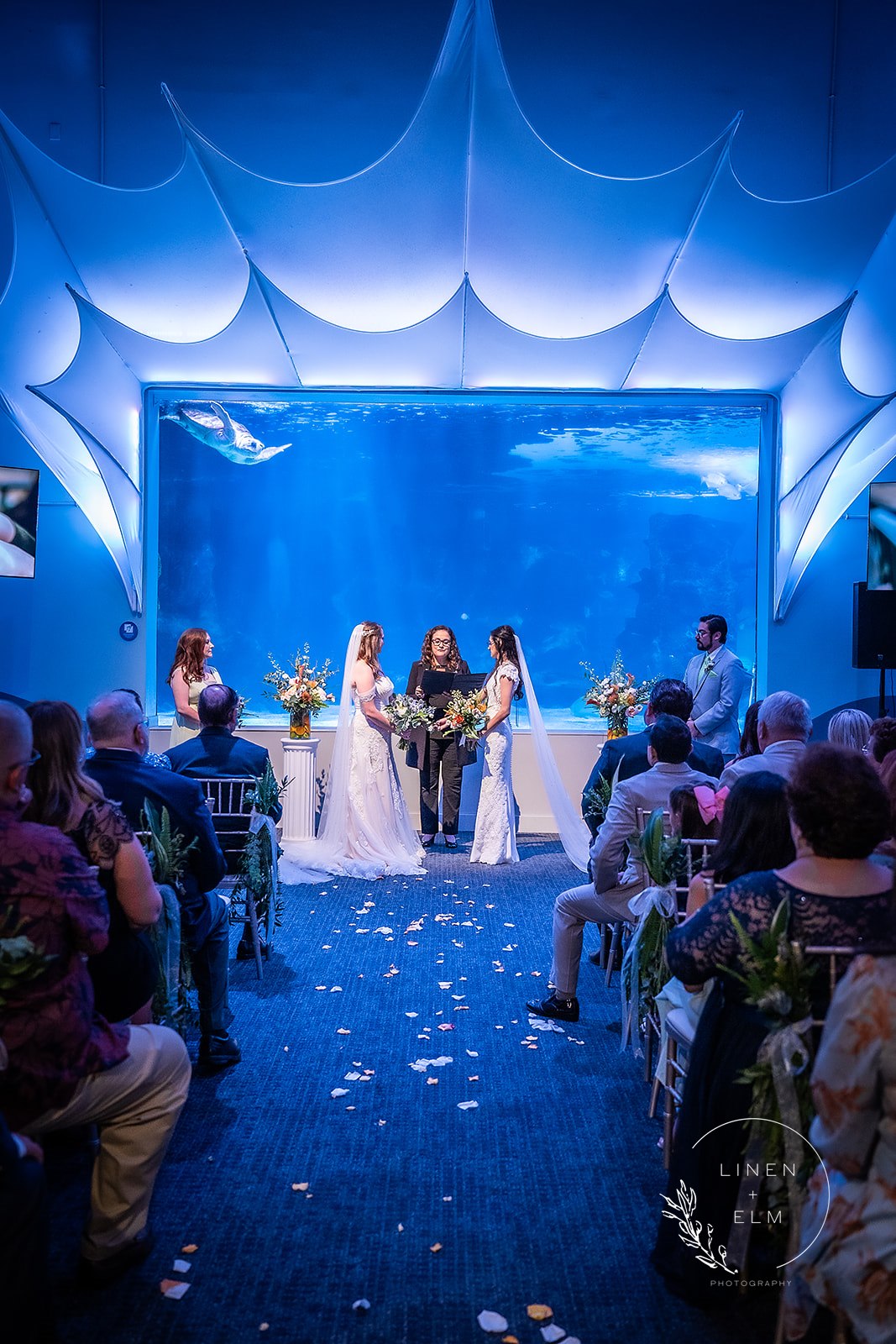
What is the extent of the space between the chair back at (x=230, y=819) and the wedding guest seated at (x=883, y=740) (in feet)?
9.42

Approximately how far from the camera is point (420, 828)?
9117 mm

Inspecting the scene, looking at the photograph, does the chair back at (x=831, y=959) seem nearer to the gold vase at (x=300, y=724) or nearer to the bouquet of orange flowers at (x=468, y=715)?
the bouquet of orange flowers at (x=468, y=715)

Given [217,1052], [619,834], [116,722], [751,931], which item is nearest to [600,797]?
[619,834]

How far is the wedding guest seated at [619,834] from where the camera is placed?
4203 millimetres

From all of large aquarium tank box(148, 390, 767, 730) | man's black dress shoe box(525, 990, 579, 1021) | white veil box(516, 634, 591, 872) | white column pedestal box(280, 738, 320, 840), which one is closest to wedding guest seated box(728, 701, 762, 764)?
man's black dress shoe box(525, 990, 579, 1021)

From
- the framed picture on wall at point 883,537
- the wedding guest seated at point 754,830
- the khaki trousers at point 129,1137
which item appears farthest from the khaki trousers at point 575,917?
the framed picture on wall at point 883,537

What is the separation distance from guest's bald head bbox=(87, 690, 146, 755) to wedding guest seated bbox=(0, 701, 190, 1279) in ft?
3.72

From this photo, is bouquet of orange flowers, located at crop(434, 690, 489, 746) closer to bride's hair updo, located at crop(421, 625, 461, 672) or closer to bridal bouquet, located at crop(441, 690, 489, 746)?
bridal bouquet, located at crop(441, 690, 489, 746)

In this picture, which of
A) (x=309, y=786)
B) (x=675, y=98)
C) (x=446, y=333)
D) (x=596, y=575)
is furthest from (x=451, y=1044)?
(x=596, y=575)

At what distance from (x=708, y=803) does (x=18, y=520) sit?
5843 millimetres

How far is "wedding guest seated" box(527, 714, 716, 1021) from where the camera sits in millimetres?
4203

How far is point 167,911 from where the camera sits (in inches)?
134

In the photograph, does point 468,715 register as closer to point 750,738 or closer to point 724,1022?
point 750,738

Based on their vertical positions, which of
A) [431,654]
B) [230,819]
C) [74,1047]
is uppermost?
[431,654]
